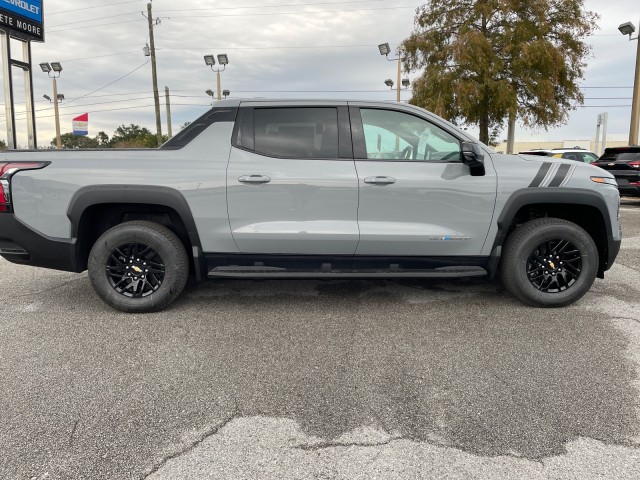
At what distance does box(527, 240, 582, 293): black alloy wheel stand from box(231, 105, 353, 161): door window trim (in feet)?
6.10

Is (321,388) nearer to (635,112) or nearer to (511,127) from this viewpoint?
(635,112)

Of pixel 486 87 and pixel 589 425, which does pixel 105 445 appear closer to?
pixel 589 425

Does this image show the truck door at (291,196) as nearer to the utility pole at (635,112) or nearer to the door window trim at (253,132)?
the door window trim at (253,132)

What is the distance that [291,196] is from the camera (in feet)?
12.7

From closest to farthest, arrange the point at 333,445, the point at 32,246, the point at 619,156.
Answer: the point at 333,445
the point at 32,246
the point at 619,156

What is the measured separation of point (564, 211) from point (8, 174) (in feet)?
15.5

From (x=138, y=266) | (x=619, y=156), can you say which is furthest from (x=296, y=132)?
(x=619, y=156)

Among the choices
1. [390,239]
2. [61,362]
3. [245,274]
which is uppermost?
[390,239]

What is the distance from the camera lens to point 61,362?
3158mm

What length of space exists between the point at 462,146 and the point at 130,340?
118 inches

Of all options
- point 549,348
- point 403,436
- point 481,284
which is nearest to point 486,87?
point 481,284

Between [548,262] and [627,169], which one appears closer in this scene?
[548,262]

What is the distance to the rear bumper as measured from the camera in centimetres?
386

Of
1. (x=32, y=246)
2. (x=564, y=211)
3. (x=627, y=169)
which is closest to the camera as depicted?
(x=32, y=246)
